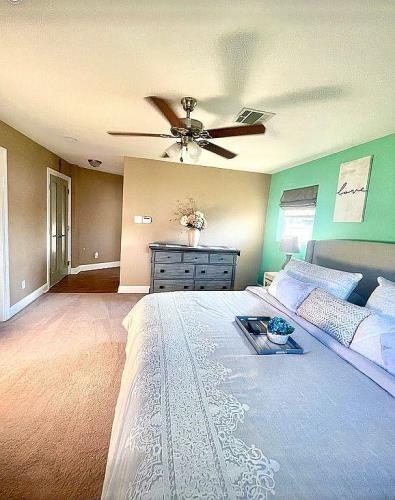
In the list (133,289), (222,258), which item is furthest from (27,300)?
(222,258)

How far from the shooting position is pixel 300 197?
3.57m

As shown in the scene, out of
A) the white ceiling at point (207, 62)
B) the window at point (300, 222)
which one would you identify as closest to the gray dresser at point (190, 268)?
the window at point (300, 222)

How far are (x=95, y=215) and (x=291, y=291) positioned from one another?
4974mm

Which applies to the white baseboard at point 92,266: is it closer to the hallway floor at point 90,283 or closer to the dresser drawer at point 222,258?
the hallway floor at point 90,283

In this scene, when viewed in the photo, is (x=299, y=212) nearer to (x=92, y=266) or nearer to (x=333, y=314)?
(x=333, y=314)

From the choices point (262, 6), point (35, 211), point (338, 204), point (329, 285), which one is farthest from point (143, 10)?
point (35, 211)

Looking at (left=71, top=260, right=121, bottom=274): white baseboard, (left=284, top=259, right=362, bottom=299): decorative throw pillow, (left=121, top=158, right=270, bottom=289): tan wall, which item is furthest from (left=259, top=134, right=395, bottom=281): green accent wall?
(left=71, top=260, right=121, bottom=274): white baseboard

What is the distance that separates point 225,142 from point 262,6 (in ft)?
6.10

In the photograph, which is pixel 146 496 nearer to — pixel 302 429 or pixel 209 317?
pixel 302 429

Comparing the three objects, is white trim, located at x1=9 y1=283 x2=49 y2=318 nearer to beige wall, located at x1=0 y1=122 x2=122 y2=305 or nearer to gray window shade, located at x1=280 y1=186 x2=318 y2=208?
beige wall, located at x1=0 y1=122 x2=122 y2=305

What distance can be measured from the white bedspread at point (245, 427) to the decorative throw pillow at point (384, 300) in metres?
0.52

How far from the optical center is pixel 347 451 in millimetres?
795

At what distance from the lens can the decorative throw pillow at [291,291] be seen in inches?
80.0

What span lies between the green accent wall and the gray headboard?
0.19m
